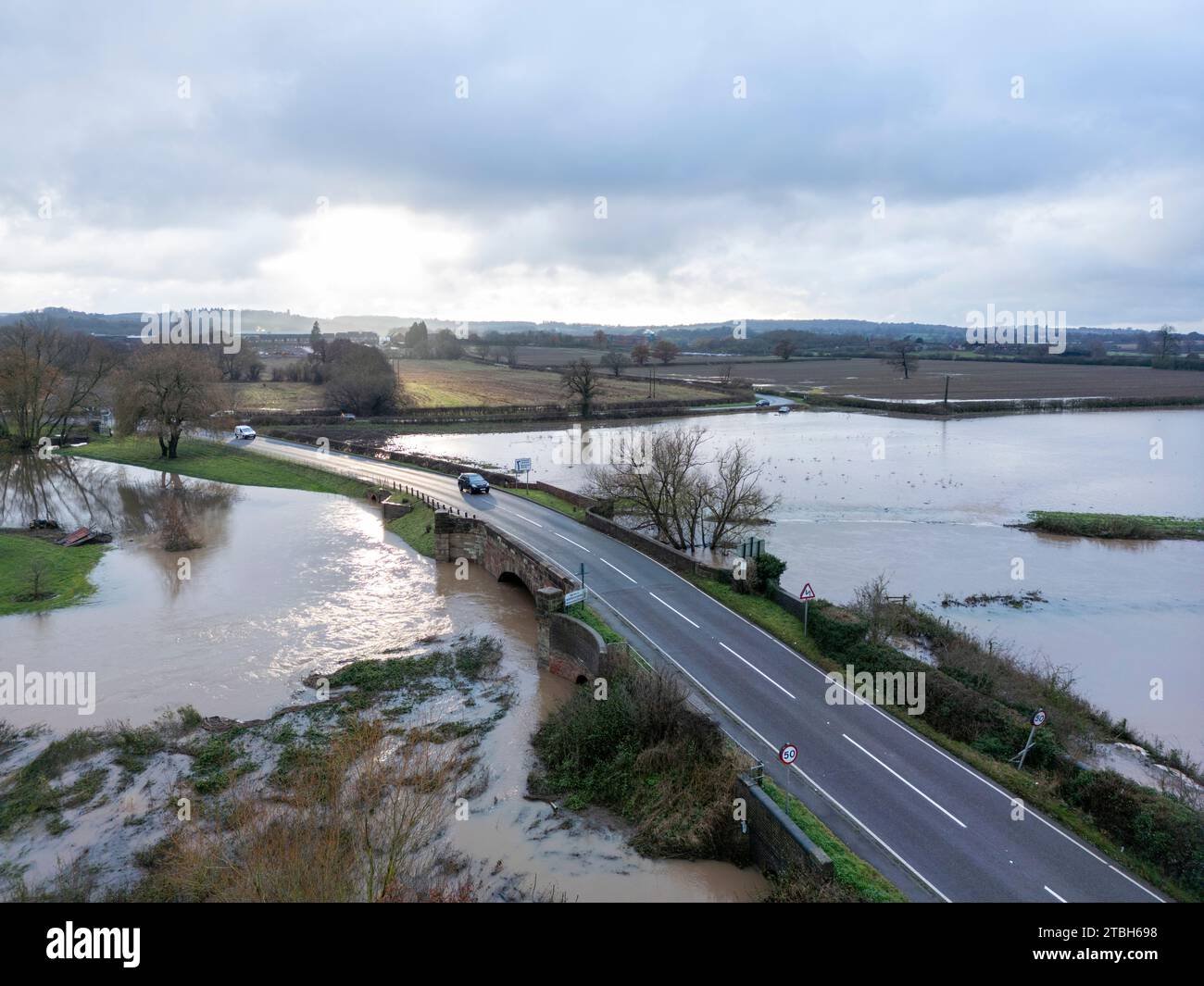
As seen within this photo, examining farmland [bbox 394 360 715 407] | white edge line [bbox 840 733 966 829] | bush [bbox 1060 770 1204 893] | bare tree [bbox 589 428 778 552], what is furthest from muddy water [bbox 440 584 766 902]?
farmland [bbox 394 360 715 407]

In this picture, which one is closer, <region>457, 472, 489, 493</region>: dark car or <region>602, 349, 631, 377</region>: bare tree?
<region>457, 472, 489, 493</region>: dark car

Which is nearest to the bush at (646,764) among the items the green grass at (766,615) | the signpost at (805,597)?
the green grass at (766,615)

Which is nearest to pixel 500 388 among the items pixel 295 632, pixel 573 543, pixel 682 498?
pixel 682 498

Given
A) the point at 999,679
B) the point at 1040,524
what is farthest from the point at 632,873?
the point at 1040,524

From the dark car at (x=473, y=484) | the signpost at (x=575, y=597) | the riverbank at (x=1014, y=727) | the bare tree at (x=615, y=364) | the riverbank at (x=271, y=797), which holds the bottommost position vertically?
the riverbank at (x=271, y=797)

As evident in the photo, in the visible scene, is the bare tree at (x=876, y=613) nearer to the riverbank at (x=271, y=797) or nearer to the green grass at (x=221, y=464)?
the riverbank at (x=271, y=797)

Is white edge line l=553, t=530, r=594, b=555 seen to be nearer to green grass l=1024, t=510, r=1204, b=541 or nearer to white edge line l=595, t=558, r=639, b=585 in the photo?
white edge line l=595, t=558, r=639, b=585
